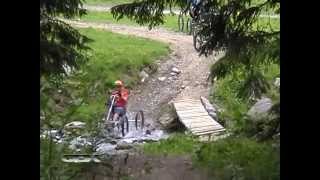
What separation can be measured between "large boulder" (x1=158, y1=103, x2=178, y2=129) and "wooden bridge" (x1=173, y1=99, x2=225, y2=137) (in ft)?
0.19

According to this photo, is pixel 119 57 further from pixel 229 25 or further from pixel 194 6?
pixel 229 25

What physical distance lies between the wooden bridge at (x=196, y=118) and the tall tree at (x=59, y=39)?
2.56 m

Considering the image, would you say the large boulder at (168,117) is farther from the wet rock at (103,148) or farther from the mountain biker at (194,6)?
the wet rock at (103,148)

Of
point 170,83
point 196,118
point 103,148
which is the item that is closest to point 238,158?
point 103,148

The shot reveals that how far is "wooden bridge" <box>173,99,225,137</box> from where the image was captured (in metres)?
5.46

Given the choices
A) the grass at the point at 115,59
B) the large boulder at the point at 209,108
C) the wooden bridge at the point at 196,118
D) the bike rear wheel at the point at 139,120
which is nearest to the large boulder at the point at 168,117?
the wooden bridge at the point at 196,118

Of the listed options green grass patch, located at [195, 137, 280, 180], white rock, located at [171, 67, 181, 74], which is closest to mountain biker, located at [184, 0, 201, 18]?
green grass patch, located at [195, 137, 280, 180]

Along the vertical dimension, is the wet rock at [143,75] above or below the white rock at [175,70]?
below

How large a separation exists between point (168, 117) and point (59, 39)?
3.70 meters

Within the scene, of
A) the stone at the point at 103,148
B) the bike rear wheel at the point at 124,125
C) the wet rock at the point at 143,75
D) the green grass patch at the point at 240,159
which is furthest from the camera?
the wet rock at the point at 143,75

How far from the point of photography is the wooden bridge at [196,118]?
5.46m

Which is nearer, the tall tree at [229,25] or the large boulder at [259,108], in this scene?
the tall tree at [229,25]
